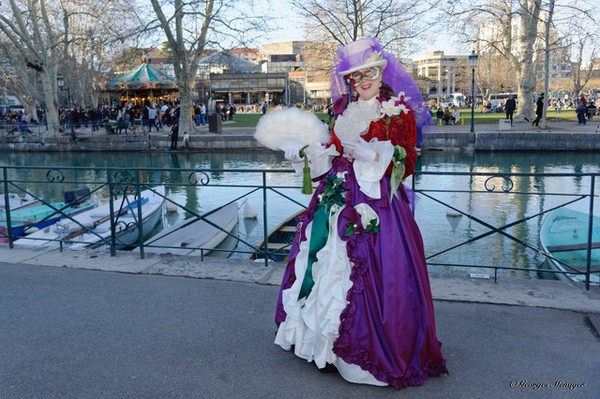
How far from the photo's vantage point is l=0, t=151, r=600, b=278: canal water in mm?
8977

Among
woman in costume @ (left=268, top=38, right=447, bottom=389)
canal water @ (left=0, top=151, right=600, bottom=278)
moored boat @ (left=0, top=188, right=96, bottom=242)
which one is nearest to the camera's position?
woman in costume @ (left=268, top=38, right=447, bottom=389)

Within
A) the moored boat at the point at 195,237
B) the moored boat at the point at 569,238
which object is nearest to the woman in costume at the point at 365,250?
the moored boat at the point at 569,238

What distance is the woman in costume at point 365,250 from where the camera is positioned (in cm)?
273

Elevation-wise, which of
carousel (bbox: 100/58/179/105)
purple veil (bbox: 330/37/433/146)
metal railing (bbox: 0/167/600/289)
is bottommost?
metal railing (bbox: 0/167/600/289)

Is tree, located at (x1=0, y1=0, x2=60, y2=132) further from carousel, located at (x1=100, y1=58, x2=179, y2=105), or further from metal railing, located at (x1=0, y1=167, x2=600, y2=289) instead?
metal railing, located at (x1=0, y1=167, x2=600, y2=289)

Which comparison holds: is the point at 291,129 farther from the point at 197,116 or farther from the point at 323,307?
the point at 197,116

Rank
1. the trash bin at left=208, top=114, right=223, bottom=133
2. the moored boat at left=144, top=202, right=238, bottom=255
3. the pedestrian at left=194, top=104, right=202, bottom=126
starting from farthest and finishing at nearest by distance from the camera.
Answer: the pedestrian at left=194, top=104, right=202, bottom=126
the trash bin at left=208, top=114, right=223, bottom=133
the moored boat at left=144, top=202, right=238, bottom=255

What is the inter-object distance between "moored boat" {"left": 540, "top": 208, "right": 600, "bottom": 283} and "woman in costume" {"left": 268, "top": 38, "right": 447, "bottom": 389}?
15.1 ft

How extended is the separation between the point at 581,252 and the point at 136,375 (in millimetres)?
6452

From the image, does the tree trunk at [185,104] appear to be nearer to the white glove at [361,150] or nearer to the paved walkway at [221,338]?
the paved walkway at [221,338]

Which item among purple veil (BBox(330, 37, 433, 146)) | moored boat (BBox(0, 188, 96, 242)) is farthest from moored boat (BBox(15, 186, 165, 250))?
purple veil (BBox(330, 37, 433, 146))

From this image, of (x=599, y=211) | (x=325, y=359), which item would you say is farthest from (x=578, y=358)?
(x=599, y=211)

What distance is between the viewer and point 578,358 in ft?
9.95

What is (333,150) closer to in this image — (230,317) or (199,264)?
(230,317)
